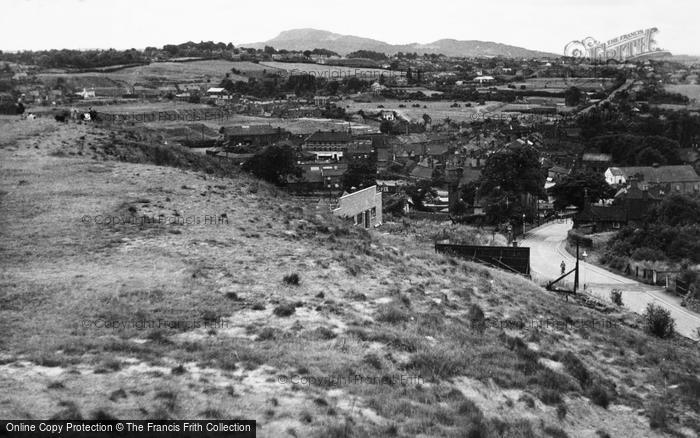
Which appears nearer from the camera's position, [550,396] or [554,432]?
[554,432]

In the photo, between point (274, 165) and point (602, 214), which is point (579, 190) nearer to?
point (602, 214)

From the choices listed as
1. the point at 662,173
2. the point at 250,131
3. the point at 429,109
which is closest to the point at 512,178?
the point at 662,173

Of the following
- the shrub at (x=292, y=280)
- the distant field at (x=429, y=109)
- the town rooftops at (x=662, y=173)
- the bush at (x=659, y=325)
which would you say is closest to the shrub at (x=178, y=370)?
the shrub at (x=292, y=280)

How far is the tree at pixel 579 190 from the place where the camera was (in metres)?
42.5

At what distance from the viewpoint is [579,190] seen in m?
42.8

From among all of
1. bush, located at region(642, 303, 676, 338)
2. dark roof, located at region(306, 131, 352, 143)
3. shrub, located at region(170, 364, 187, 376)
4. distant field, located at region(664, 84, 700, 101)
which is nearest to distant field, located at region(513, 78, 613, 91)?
distant field, located at region(664, 84, 700, 101)

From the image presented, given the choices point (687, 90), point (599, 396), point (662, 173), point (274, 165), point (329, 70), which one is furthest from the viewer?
point (329, 70)

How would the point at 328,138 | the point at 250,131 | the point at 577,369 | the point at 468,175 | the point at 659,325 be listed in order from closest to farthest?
the point at 577,369 < the point at 659,325 < the point at 468,175 < the point at 250,131 < the point at 328,138

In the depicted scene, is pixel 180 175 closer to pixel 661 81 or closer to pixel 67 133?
pixel 67 133

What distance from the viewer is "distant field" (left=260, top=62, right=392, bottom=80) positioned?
457 ft

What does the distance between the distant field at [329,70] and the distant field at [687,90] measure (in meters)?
55.6

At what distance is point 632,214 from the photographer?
3766 centimetres

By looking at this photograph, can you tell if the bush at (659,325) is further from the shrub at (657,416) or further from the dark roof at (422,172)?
the dark roof at (422,172)

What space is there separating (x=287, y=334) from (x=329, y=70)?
146526 millimetres
